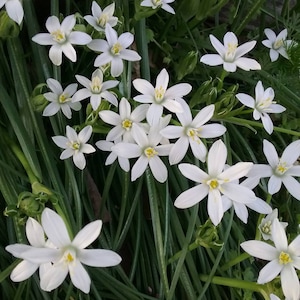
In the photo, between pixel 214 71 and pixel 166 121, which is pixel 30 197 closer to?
pixel 166 121

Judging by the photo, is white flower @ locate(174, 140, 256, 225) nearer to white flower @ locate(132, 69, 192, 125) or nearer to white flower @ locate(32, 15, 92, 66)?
white flower @ locate(132, 69, 192, 125)

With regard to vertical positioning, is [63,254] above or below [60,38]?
below

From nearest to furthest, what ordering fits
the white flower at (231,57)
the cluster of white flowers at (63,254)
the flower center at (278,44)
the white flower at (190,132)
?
the cluster of white flowers at (63,254), the white flower at (190,132), the white flower at (231,57), the flower center at (278,44)

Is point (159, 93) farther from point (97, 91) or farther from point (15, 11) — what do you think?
point (15, 11)

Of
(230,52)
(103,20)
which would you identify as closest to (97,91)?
(103,20)

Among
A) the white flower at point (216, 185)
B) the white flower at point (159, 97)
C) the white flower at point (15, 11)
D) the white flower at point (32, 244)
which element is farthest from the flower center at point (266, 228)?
the white flower at point (15, 11)

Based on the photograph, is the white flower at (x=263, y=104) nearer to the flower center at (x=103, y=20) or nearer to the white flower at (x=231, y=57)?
the white flower at (x=231, y=57)
